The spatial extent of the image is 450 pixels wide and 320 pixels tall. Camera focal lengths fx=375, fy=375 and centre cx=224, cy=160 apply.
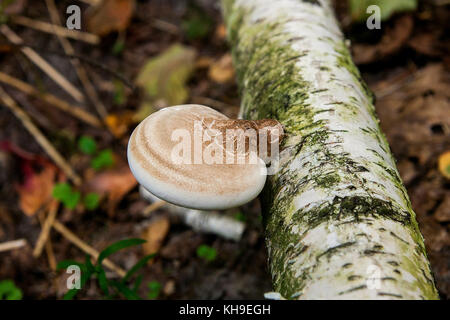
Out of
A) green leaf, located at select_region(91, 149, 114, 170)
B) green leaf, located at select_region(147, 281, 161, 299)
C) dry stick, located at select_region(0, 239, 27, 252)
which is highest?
green leaf, located at select_region(91, 149, 114, 170)

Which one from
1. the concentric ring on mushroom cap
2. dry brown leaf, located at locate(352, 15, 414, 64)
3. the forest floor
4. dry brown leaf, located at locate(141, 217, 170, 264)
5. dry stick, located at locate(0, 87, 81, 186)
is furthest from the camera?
dry brown leaf, located at locate(352, 15, 414, 64)

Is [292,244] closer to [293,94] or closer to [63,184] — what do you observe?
[293,94]

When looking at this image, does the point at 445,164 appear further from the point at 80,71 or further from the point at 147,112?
the point at 80,71

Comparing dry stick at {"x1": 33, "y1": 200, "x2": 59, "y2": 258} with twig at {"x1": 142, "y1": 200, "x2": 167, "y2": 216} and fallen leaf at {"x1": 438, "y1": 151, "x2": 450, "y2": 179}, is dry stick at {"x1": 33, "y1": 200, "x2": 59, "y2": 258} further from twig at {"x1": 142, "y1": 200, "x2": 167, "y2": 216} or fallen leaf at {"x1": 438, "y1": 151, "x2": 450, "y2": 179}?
fallen leaf at {"x1": 438, "y1": 151, "x2": 450, "y2": 179}

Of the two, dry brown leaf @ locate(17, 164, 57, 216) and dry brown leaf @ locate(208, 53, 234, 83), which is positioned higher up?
dry brown leaf @ locate(208, 53, 234, 83)

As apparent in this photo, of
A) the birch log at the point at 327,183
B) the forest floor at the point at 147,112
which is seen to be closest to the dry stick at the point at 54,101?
the forest floor at the point at 147,112

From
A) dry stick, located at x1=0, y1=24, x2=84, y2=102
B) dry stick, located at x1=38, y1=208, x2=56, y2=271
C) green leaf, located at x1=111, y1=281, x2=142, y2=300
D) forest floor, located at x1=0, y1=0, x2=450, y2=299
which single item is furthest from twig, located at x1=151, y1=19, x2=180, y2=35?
green leaf, located at x1=111, y1=281, x2=142, y2=300

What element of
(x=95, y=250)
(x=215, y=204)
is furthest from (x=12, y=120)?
(x=215, y=204)
